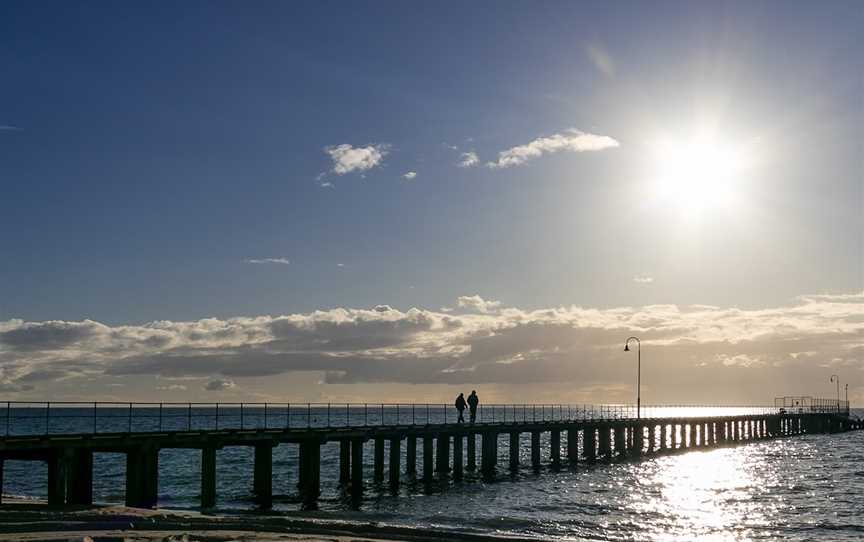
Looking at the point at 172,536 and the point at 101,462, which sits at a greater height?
the point at 172,536

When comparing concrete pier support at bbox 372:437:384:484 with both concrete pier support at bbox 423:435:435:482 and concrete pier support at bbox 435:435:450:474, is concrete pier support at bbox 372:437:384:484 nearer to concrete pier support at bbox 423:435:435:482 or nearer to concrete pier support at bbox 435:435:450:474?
concrete pier support at bbox 423:435:435:482

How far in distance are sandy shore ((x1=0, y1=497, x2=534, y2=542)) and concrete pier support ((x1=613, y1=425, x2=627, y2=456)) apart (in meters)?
49.7

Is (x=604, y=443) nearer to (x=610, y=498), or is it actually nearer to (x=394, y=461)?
(x=610, y=498)

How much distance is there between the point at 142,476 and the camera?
33.9 meters

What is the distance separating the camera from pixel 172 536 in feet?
70.8

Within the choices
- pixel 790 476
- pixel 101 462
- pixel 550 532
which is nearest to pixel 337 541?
pixel 550 532

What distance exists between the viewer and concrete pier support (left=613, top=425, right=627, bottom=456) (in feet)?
249

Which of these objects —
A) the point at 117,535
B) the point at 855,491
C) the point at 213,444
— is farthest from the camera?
the point at 855,491

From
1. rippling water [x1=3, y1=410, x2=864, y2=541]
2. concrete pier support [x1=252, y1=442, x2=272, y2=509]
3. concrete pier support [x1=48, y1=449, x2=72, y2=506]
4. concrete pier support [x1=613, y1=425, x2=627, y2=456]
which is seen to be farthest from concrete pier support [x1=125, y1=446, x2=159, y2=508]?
concrete pier support [x1=613, y1=425, x2=627, y2=456]

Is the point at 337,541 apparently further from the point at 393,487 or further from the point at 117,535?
the point at 393,487

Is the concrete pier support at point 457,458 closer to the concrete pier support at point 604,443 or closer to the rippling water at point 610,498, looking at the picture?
the rippling water at point 610,498

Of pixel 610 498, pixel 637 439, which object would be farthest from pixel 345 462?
pixel 637 439

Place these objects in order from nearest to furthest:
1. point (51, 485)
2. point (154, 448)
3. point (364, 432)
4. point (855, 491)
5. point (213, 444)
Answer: point (51, 485) → point (154, 448) → point (213, 444) → point (364, 432) → point (855, 491)

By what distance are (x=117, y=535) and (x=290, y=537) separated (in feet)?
13.6
